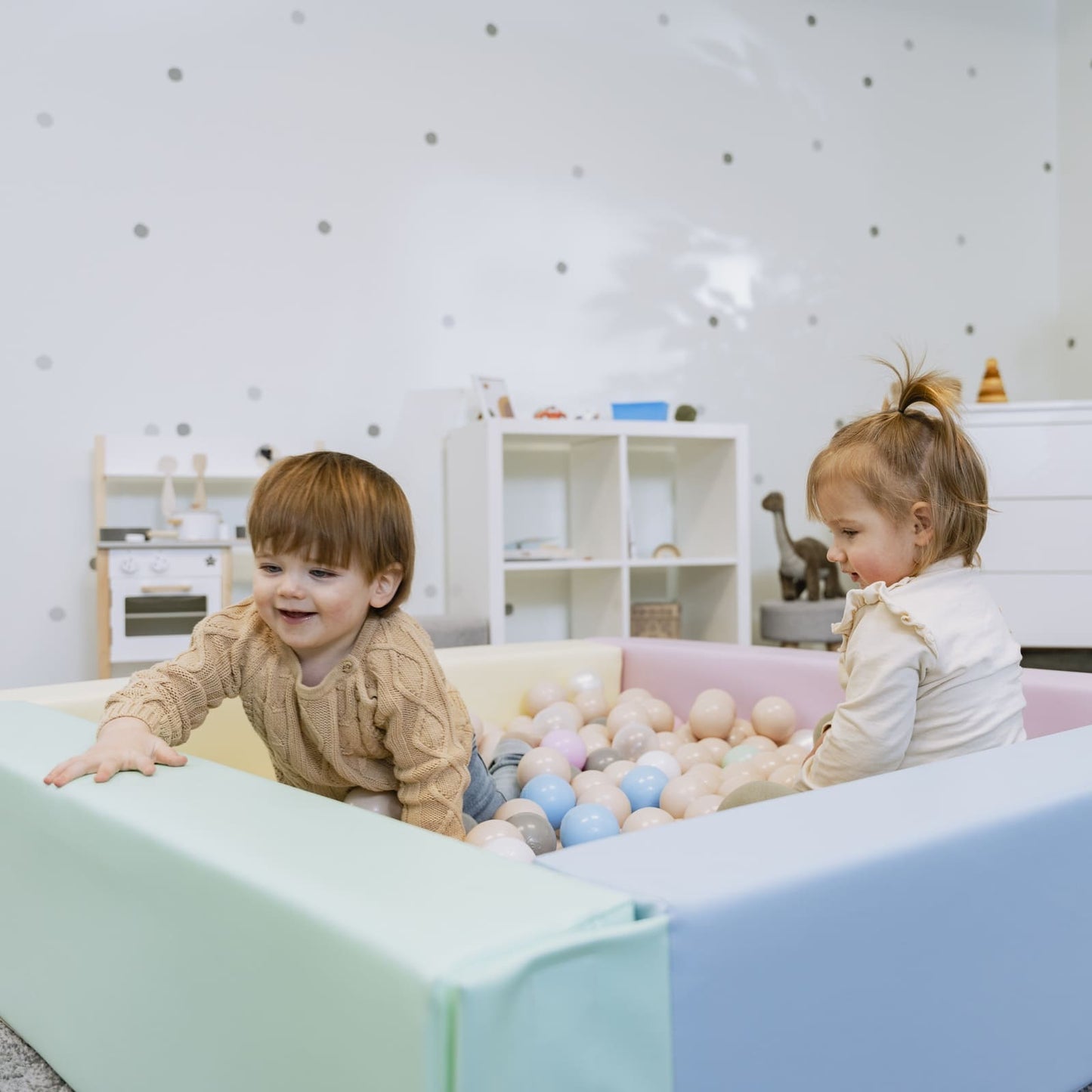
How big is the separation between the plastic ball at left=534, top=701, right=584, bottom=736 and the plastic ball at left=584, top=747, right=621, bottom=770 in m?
0.08

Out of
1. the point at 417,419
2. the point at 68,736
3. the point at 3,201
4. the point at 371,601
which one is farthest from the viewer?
the point at 417,419

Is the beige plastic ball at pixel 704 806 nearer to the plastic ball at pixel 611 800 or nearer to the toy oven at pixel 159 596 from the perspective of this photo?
the plastic ball at pixel 611 800

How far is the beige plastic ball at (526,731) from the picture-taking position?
165cm

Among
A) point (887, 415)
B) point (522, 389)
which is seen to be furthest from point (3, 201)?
point (887, 415)

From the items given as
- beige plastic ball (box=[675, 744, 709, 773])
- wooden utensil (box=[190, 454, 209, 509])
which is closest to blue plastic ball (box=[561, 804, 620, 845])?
beige plastic ball (box=[675, 744, 709, 773])

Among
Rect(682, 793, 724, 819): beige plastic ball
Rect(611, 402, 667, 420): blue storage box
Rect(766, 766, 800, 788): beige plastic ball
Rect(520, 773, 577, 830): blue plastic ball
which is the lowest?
Rect(520, 773, 577, 830): blue plastic ball

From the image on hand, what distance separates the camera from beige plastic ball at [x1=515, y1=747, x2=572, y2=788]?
1482 mm

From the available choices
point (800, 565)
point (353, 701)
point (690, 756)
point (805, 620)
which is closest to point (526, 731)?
point (690, 756)

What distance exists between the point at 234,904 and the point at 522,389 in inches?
105

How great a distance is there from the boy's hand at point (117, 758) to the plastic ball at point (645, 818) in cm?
57

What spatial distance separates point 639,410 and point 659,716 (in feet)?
4.75

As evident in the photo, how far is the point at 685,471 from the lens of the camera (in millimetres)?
3236

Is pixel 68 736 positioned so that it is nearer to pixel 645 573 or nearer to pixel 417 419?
pixel 417 419

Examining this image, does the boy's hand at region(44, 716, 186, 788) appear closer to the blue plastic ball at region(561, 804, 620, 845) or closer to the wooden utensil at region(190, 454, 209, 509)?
the blue plastic ball at region(561, 804, 620, 845)
